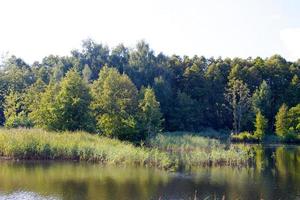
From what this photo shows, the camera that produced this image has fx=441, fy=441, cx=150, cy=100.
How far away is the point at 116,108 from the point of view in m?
44.2

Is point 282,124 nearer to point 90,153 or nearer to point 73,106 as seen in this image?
point 73,106

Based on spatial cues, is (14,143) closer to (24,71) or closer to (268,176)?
(268,176)

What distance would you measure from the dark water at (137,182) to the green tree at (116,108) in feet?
39.9

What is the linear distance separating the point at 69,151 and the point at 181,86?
5002 centimetres

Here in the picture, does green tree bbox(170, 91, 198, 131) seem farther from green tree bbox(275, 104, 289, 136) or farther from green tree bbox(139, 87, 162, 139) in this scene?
green tree bbox(139, 87, 162, 139)

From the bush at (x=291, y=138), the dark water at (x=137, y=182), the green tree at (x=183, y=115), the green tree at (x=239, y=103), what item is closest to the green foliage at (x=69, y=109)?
the dark water at (x=137, y=182)

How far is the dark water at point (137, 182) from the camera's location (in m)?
21.5

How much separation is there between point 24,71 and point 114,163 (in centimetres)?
4510

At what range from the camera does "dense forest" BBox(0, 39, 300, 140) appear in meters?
55.9

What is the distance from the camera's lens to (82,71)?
73.4 meters

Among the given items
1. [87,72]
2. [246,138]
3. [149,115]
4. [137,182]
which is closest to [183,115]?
[246,138]

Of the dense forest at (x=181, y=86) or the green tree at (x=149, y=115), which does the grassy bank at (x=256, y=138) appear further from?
the green tree at (x=149, y=115)

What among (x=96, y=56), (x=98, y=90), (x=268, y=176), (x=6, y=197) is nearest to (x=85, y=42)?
(x=96, y=56)

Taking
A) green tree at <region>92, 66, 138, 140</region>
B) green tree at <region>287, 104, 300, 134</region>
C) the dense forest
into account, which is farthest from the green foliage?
green tree at <region>287, 104, 300, 134</region>
